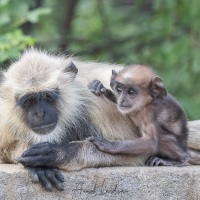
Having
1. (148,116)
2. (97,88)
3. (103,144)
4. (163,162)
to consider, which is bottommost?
(163,162)

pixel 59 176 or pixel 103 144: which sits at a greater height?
pixel 103 144

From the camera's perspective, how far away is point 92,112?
6668 mm

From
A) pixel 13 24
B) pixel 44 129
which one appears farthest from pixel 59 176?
pixel 13 24

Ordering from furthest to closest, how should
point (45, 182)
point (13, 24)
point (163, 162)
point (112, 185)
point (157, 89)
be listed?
point (13, 24) → point (163, 162) → point (157, 89) → point (112, 185) → point (45, 182)

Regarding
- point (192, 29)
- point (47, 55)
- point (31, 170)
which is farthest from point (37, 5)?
point (31, 170)

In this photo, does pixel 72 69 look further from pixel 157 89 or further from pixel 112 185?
pixel 112 185

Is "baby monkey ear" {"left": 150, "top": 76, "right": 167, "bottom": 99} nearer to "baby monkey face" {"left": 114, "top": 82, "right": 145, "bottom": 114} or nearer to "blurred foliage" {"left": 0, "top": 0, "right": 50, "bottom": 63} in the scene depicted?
"baby monkey face" {"left": 114, "top": 82, "right": 145, "bottom": 114}

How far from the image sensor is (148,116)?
21.4 feet

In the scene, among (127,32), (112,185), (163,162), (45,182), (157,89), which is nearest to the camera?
(45,182)

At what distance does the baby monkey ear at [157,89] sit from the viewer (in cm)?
647

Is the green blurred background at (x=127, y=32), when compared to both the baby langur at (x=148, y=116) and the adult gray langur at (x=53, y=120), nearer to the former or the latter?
the adult gray langur at (x=53, y=120)

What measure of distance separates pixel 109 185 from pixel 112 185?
0.02 m

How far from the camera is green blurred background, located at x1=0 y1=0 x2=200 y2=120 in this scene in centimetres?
1122

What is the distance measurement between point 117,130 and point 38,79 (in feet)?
2.34
